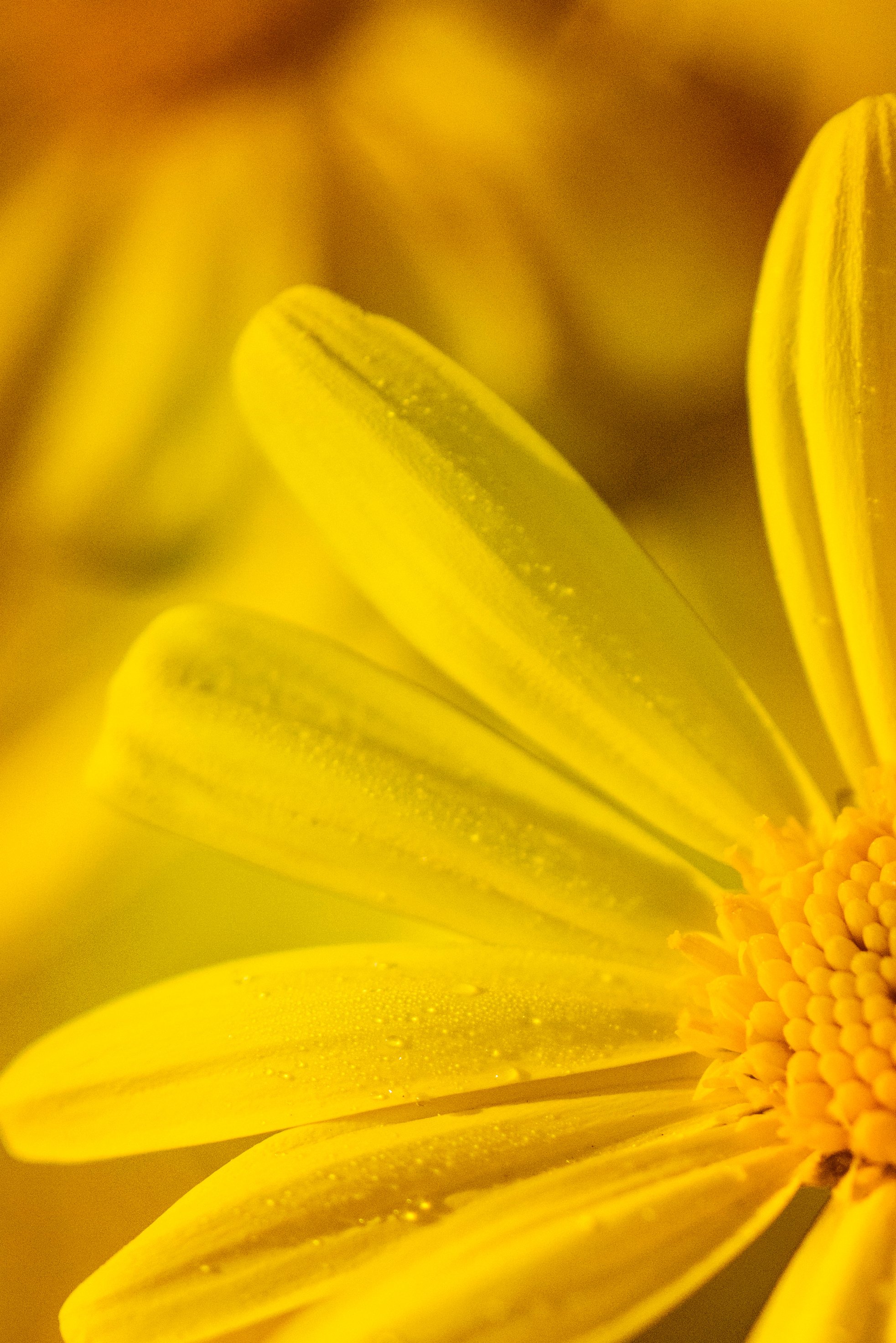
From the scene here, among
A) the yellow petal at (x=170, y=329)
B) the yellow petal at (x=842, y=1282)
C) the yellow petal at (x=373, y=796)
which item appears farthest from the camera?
the yellow petal at (x=170, y=329)

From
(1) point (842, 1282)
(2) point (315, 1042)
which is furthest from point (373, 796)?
(1) point (842, 1282)

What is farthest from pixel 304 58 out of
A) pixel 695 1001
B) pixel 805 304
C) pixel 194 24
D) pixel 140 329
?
pixel 695 1001

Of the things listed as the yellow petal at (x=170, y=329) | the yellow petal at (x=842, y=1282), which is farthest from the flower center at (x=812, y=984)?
the yellow petal at (x=170, y=329)

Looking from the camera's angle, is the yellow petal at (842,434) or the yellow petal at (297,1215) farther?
the yellow petal at (842,434)

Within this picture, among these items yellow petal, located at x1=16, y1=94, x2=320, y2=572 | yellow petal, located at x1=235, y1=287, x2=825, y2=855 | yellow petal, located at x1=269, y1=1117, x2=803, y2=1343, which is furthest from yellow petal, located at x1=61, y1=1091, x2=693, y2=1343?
yellow petal, located at x1=16, y1=94, x2=320, y2=572

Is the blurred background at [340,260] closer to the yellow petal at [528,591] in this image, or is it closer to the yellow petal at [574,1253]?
the yellow petal at [528,591]

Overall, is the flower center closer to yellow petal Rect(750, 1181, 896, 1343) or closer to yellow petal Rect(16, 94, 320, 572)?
yellow petal Rect(750, 1181, 896, 1343)

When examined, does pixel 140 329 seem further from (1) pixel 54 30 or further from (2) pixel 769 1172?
(2) pixel 769 1172
